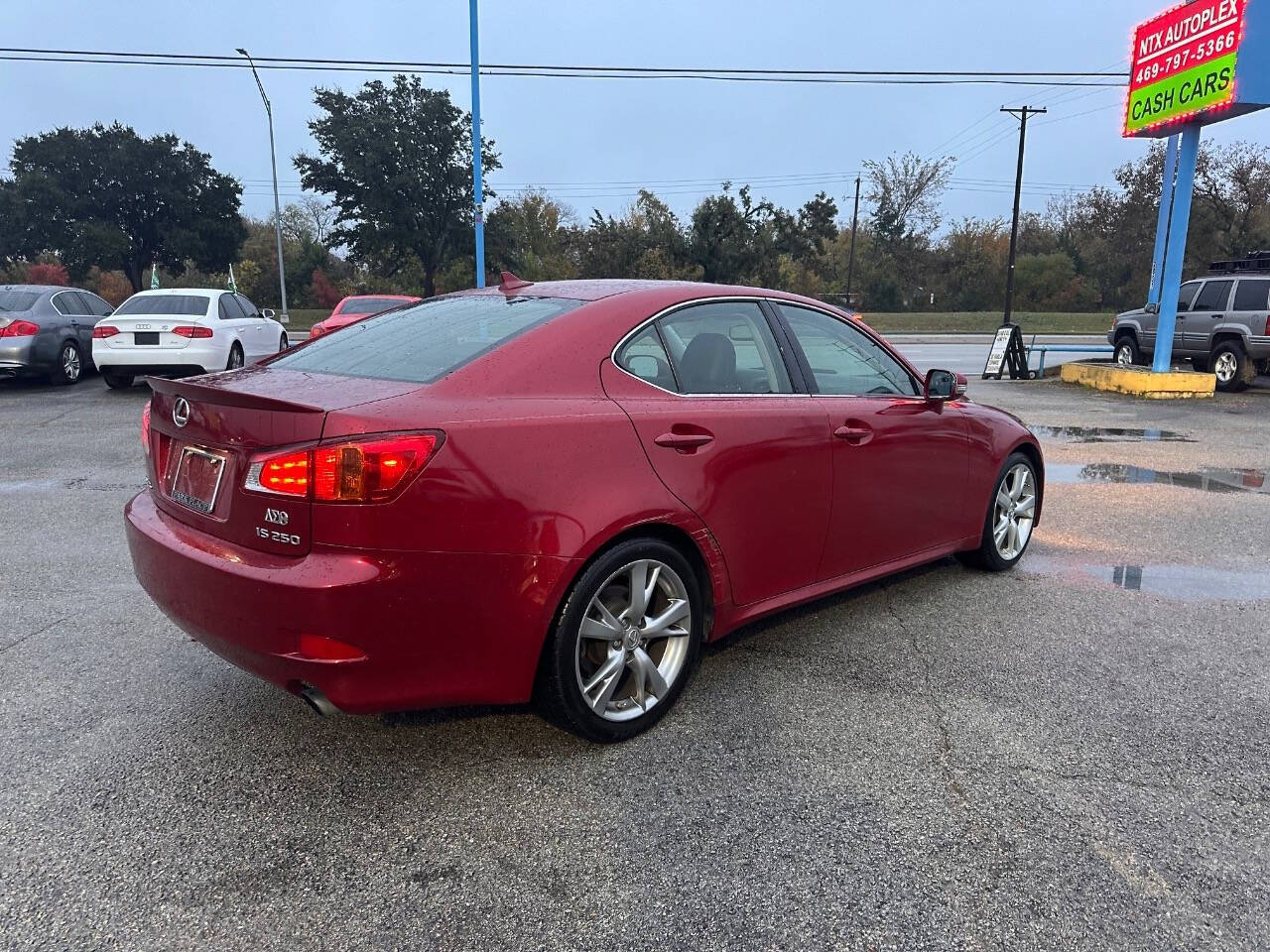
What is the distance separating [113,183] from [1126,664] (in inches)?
2253

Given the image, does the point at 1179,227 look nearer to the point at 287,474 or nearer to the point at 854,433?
the point at 854,433

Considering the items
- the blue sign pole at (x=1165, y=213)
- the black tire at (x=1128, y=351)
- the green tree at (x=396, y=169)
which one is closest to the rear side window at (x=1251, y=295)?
the blue sign pole at (x=1165, y=213)

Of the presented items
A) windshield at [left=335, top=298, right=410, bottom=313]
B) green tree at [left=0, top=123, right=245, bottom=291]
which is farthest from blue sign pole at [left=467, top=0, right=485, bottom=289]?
green tree at [left=0, top=123, right=245, bottom=291]

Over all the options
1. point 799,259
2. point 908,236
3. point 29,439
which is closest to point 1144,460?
point 29,439

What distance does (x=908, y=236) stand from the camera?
6512 centimetres

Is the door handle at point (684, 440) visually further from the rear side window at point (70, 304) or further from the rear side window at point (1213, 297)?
the rear side window at point (1213, 297)

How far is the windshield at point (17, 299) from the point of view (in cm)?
1286

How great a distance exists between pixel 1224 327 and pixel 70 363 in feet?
63.2

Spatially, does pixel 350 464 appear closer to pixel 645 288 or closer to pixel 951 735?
pixel 645 288

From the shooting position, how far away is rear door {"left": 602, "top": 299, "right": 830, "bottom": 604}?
3088 millimetres

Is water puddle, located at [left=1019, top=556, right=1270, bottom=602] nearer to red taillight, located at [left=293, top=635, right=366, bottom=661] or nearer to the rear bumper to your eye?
Answer: the rear bumper

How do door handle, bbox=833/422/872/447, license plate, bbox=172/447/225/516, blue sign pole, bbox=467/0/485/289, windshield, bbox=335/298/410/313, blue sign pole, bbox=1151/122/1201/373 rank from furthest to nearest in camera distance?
blue sign pole, bbox=467/0/485/289 → windshield, bbox=335/298/410/313 → blue sign pole, bbox=1151/122/1201/373 → door handle, bbox=833/422/872/447 → license plate, bbox=172/447/225/516

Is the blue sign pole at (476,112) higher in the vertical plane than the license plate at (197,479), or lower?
higher

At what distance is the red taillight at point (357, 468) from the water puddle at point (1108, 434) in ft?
31.0
